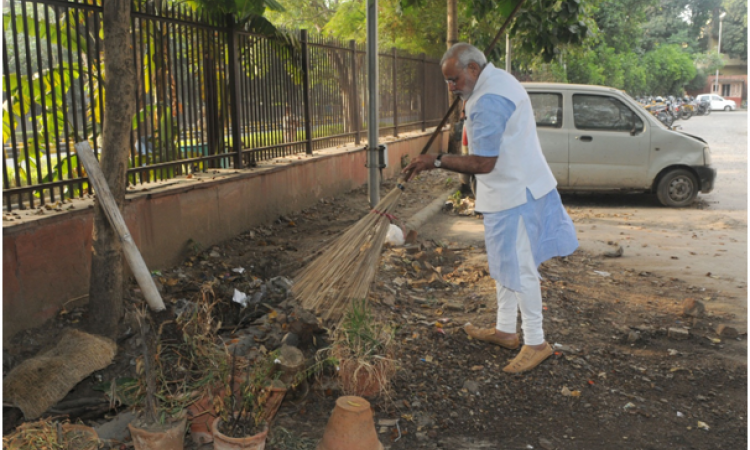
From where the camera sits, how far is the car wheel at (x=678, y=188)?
9.62 m

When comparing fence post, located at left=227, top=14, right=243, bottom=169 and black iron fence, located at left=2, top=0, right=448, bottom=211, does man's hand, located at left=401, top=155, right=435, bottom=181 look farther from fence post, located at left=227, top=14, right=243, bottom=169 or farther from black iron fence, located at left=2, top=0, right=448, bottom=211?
fence post, located at left=227, top=14, right=243, bottom=169

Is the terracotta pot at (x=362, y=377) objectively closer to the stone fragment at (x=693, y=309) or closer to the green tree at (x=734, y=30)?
the stone fragment at (x=693, y=309)

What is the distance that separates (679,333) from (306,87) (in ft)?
18.9

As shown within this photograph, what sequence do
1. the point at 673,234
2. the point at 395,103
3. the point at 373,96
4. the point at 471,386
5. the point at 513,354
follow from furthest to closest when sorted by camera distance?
1. the point at 395,103
2. the point at 673,234
3. the point at 373,96
4. the point at 513,354
5. the point at 471,386

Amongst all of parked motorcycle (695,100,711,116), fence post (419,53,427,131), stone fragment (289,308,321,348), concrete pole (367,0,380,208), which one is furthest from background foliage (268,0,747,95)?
parked motorcycle (695,100,711,116)

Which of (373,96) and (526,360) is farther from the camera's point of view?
(373,96)

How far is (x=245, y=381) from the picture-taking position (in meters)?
2.72

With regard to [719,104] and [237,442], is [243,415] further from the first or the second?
[719,104]

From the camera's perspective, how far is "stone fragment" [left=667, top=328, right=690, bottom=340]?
429 cm

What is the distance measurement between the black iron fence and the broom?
182cm

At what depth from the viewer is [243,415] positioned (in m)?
2.71

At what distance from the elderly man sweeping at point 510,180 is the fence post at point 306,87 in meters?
5.09

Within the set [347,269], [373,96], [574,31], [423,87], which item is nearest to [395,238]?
[373,96]

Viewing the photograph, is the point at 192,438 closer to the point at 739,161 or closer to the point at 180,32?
the point at 180,32
